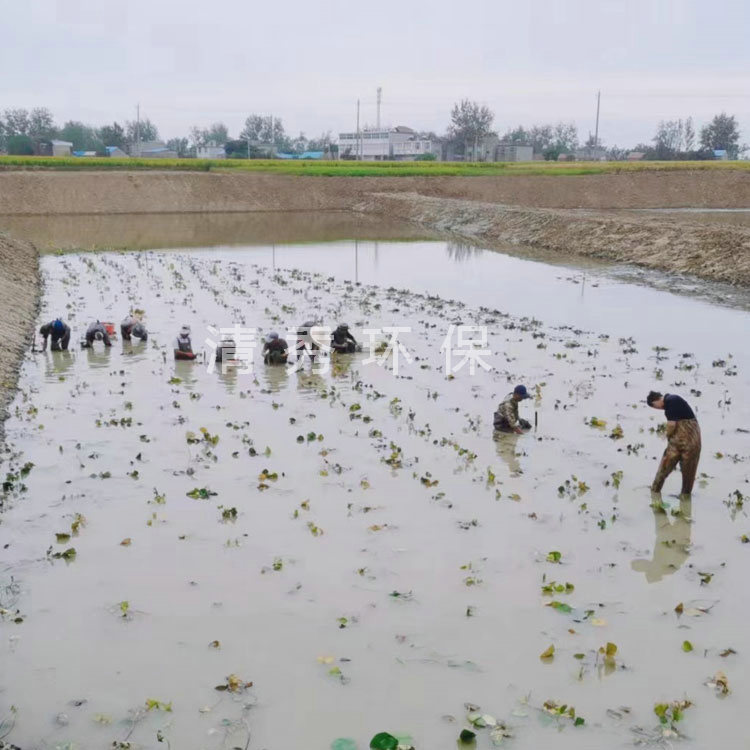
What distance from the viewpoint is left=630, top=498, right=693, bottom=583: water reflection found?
9055mm

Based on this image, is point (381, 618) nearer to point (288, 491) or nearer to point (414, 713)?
point (414, 713)

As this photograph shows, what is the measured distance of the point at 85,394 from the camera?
1530 cm

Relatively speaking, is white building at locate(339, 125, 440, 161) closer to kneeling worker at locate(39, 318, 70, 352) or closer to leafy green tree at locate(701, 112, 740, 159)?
leafy green tree at locate(701, 112, 740, 159)

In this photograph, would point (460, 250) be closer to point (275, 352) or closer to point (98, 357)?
point (275, 352)

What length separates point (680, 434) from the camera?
10438 mm

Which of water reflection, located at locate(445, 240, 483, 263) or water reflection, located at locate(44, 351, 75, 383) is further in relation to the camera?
water reflection, located at locate(445, 240, 483, 263)

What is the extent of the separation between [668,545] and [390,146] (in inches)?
4789

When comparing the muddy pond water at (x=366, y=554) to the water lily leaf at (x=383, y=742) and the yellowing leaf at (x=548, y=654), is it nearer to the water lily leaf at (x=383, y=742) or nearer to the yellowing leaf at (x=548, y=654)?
the yellowing leaf at (x=548, y=654)

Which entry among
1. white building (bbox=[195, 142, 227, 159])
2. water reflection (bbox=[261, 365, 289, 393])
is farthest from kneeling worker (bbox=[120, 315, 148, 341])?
white building (bbox=[195, 142, 227, 159])

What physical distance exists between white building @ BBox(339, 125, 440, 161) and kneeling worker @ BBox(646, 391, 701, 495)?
113364 mm

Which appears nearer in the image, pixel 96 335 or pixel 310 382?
pixel 310 382

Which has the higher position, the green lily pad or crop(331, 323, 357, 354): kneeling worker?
crop(331, 323, 357, 354): kneeling worker

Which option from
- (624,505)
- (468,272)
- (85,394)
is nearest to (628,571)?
(624,505)

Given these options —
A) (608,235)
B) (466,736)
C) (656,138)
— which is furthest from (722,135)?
(466,736)
